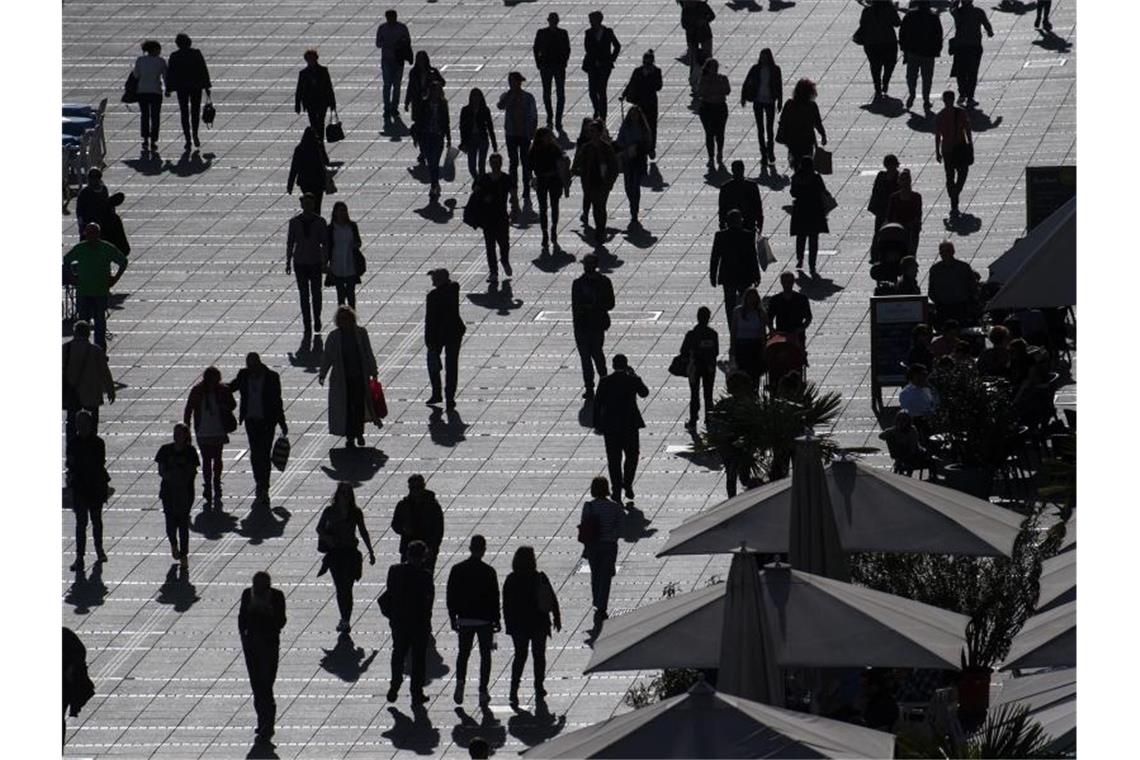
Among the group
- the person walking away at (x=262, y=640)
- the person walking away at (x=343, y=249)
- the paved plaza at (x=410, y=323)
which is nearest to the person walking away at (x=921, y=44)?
the paved plaza at (x=410, y=323)

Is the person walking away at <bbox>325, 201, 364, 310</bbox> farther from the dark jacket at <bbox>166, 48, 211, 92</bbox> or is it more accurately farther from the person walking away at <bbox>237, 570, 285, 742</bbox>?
the person walking away at <bbox>237, 570, 285, 742</bbox>

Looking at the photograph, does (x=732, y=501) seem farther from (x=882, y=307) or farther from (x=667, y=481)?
(x=882, y=307)

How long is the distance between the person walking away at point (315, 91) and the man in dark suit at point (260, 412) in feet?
34.8

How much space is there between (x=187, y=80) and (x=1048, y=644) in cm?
2087

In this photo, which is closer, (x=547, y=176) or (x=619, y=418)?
(x=619, y=418)

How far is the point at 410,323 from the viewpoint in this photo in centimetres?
2870

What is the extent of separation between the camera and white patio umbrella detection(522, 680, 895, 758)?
1335 centimetres

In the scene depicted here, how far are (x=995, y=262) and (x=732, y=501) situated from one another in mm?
8830

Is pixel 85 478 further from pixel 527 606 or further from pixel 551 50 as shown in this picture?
pixel 551 50

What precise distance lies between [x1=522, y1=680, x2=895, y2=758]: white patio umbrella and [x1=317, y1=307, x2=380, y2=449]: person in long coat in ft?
37.1

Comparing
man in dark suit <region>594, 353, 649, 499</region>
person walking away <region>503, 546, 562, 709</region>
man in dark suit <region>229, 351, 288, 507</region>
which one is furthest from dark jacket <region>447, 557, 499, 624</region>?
man in dark suit <region>229, 351, 288, 507</region>

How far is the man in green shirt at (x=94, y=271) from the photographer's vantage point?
2744cm

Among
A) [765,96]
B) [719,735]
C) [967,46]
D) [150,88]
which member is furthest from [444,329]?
[719,735]

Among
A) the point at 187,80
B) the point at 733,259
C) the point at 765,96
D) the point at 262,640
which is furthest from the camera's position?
the point at 187,80
